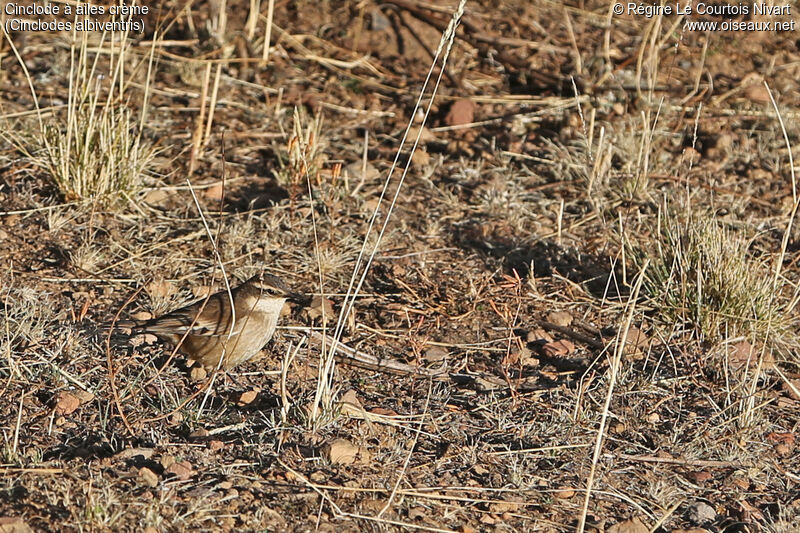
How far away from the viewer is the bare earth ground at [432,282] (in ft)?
14.5

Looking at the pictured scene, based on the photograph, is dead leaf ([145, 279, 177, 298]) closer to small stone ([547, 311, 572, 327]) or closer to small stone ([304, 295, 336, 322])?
small stone ([304, 295, 336, 322])

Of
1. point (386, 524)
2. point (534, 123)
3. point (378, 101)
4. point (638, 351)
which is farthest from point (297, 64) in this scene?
point (386, 524)

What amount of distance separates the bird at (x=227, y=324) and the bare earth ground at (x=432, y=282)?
0.49ft

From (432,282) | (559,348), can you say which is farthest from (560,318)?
(432,282)

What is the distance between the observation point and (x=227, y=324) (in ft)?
17.7

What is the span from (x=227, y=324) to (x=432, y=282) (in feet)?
4.49

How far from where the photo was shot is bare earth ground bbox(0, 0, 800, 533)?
14.5ft

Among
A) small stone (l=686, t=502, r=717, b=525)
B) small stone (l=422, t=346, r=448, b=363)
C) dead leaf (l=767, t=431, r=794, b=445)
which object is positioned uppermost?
dead leaf (l=767, t=431, r=794, b=445)

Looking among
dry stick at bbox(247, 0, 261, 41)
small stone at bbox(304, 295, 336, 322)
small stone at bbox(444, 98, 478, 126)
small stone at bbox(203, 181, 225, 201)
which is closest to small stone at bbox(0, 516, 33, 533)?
small stone at bbox(304, 295, 336, 322)

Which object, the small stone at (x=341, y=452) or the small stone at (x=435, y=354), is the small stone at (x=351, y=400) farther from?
the small stone at (x=435, y=354)

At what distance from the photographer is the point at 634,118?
8000mm

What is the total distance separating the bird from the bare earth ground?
5.8 inches

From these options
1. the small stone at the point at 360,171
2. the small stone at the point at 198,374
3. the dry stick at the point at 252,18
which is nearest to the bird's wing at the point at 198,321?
the small stone at the point at 198,374

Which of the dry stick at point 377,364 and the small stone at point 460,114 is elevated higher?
the small stone at point 460,114
